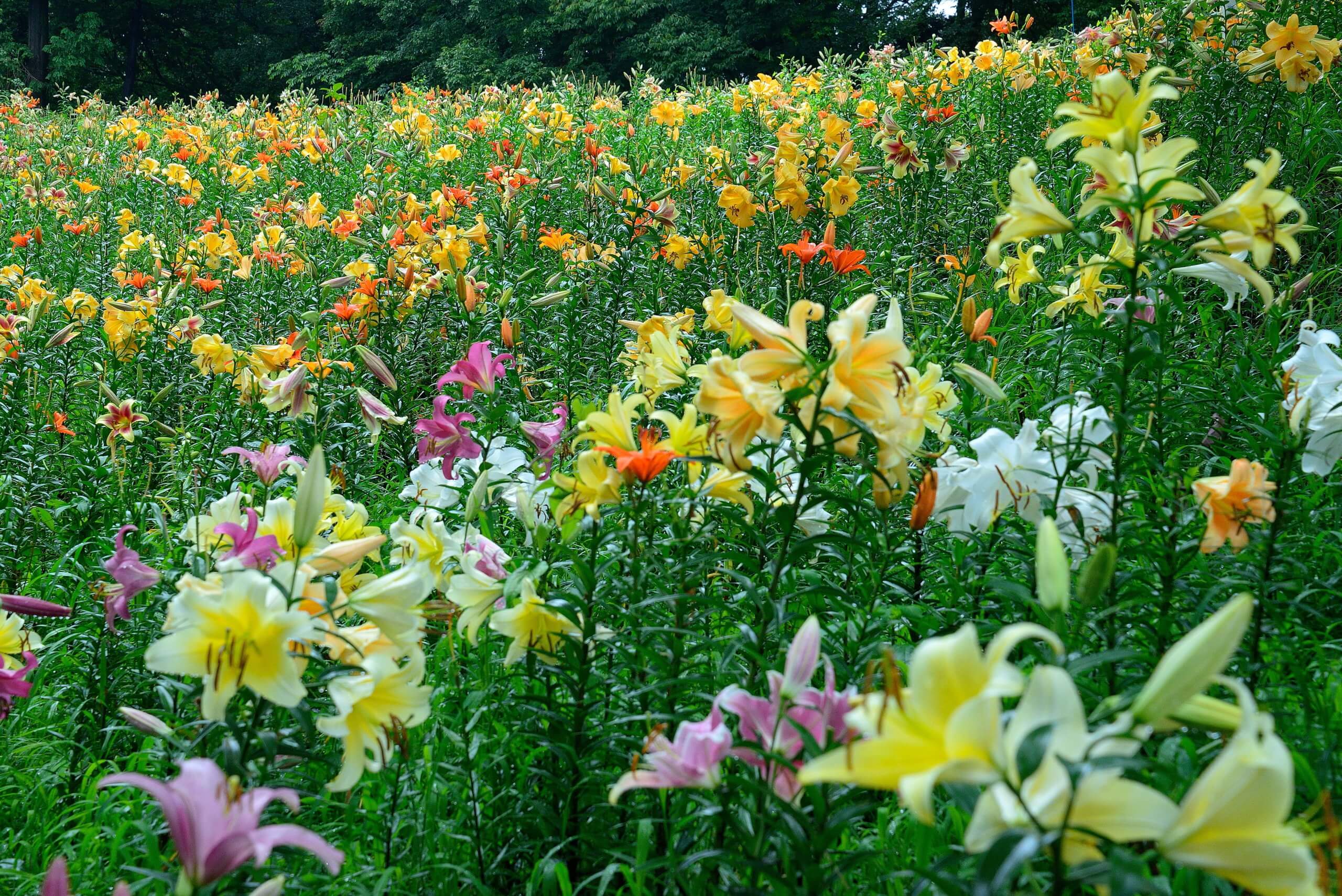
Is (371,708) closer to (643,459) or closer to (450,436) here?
(643,459)

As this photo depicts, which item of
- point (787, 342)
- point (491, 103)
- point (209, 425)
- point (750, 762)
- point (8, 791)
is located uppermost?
point (491, 103)

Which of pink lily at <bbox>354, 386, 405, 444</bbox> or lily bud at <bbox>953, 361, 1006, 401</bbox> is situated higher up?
lily bud at <bbox>953, 361, 1006, 401</bbox>

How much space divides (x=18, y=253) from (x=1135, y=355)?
19.9 ft

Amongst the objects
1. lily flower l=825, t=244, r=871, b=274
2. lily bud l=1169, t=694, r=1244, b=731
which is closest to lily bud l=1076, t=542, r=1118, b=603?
lily bud l=1169, t=694, r=1244, b=731

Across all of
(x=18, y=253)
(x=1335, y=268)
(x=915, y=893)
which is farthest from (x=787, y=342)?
(x=18, y=253)

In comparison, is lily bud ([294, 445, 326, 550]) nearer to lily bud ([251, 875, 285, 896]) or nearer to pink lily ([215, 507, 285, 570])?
pink lily ([215, 507, 285, 570])

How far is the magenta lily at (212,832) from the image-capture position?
0.88 meters

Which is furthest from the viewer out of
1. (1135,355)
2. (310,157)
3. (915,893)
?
(310,157)

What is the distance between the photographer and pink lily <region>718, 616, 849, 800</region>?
106 centimetres

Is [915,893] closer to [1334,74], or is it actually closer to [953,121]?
[953,121]

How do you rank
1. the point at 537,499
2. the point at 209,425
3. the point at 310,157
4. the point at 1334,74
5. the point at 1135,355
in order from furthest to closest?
1. the point at 310,157
2. the point at 1334,74
3. the point at 209,425
4. the point at 537,499
5. the point at 1135,355

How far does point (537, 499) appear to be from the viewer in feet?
6.54

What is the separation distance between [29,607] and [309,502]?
0.54 meters

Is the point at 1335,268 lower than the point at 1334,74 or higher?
lower
